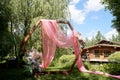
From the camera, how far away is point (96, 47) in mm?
46375

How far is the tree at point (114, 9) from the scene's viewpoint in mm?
20663

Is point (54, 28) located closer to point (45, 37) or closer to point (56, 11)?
point (45, 37)

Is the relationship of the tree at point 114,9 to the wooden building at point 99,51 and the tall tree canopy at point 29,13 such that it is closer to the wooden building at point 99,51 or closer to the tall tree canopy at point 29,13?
the tall tree canopy at point 29,13

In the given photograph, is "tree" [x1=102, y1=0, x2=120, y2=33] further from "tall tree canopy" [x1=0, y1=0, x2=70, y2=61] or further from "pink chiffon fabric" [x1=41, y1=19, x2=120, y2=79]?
"pink chiffon fabric" [x1=41, y1=19, x2=120, y2=79]

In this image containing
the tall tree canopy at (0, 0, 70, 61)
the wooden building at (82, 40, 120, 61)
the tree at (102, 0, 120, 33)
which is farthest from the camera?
the wooden building at (82, 40, 120, 61)

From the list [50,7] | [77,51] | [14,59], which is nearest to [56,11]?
[50,7]

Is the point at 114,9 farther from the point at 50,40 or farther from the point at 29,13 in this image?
the point at 50,40

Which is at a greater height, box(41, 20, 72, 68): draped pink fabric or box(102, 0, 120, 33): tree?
box(102, 0, 120, 33): tree

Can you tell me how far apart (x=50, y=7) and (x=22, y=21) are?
283 cm

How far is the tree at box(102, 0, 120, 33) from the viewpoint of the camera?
67.8ft

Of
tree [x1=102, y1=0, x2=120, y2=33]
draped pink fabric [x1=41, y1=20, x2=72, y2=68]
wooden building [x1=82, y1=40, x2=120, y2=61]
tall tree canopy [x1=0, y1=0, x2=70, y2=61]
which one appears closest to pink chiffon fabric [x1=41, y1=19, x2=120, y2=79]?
draped pink fabric [x1=41, y1=20, x2=72, y2=68]

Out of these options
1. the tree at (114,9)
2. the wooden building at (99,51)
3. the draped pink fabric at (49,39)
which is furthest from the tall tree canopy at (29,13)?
the wooden building at (99,51)

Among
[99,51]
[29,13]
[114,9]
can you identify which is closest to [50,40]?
[29,13]

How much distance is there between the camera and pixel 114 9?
2139cm
